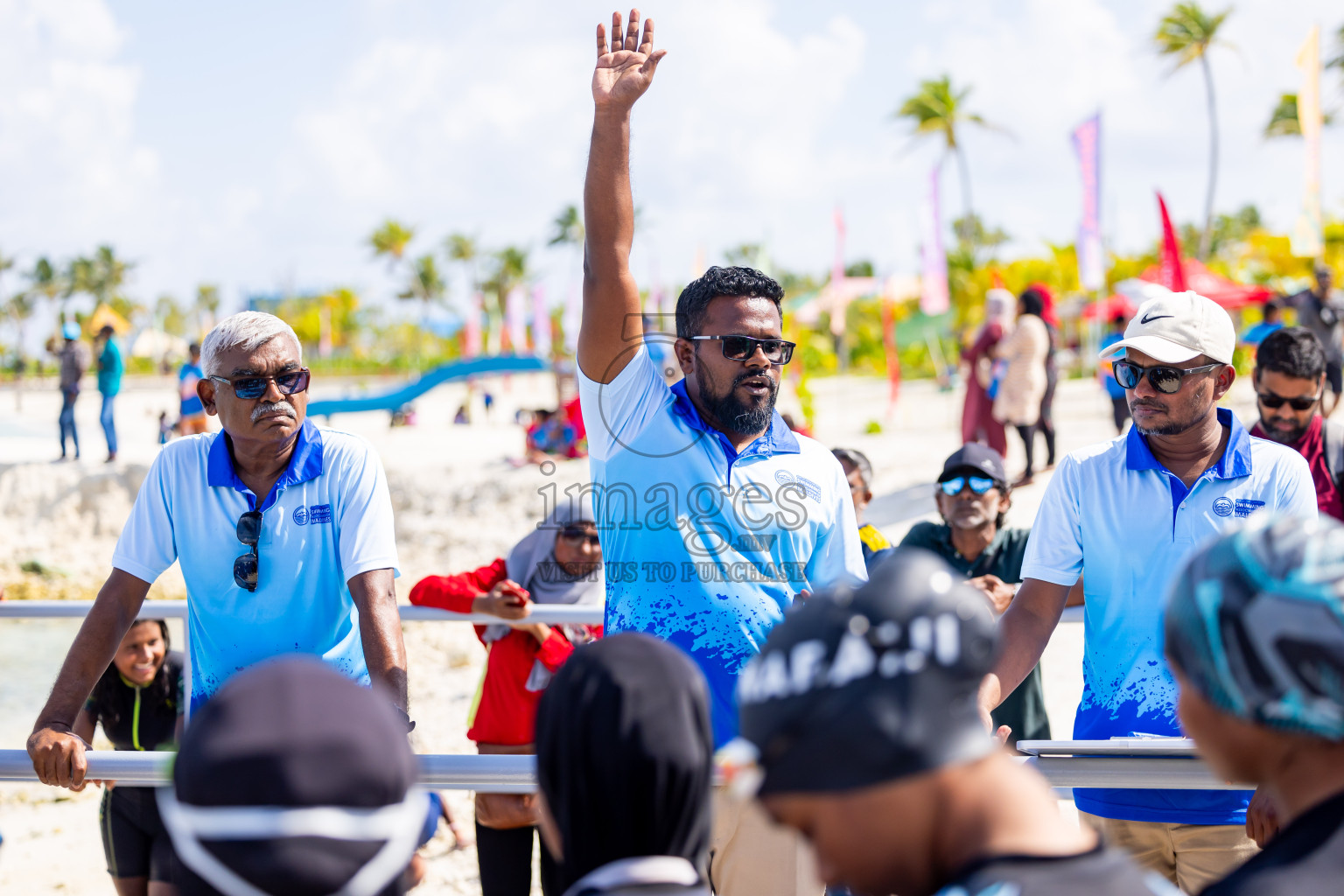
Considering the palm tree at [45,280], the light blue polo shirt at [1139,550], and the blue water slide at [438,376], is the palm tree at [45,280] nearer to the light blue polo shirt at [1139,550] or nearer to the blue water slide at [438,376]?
the blue water slide at [438,376]

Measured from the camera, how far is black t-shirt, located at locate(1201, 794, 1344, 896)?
1220mm

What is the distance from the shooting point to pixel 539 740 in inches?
57.7

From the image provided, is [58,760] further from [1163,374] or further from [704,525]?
[1163,374]

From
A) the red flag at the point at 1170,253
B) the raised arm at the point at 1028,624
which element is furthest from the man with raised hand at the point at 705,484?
the red flag at the point at 1170,253

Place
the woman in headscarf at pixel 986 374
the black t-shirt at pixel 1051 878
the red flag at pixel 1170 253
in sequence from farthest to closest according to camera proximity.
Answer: the red flag at pixel 1170 253 < the woman in headscarf at pixel 986 374 < the black t-shirt at pixel 1051 878

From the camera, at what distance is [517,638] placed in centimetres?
413

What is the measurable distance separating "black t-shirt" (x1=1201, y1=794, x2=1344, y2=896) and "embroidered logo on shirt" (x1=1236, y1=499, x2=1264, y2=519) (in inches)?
62.3

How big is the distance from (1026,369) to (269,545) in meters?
8.81

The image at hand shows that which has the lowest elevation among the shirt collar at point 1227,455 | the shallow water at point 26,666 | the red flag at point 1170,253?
the shallow water at point 26,666

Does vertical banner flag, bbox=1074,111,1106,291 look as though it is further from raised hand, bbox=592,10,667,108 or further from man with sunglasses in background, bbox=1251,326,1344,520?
raised hand, bbox=592,10,667,108

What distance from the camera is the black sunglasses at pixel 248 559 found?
8.65 feet

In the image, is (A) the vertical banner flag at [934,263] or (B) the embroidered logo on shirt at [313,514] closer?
(B) the embroidered logo on shirt at [313,514]

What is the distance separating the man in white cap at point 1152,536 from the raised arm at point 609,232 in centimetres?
122

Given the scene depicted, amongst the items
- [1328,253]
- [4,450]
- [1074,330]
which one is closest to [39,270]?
[4,450]
